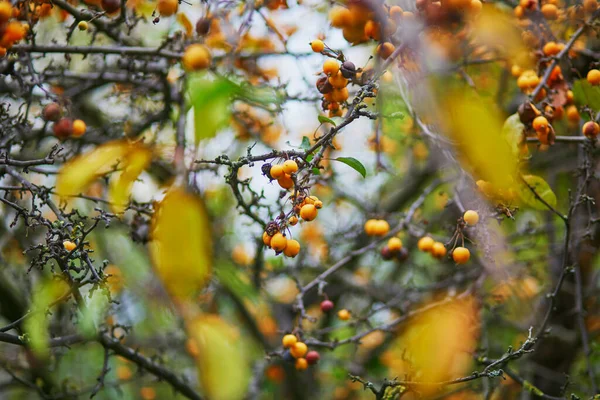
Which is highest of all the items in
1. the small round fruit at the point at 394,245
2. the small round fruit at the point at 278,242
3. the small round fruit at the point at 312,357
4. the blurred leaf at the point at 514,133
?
the small round fruit at the point at 394,245

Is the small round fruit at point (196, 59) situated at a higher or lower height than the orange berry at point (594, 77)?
lower

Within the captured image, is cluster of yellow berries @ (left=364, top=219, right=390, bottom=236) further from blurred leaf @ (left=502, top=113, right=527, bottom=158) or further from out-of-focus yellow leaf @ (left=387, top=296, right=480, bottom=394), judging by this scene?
blurred leaf @ (left=502, top=113, right=527, bottom=158)

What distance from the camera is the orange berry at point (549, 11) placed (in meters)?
2.73

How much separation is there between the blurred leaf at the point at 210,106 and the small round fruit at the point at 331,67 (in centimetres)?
108

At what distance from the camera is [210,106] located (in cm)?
96

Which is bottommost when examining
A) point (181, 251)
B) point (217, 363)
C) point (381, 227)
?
point (217, 363)

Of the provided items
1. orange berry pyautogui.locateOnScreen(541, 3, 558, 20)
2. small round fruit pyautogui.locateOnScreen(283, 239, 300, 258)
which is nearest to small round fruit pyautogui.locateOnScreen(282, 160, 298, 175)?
small round fruit pyautogui.locateOnScreen(283, 239, 300, 258)

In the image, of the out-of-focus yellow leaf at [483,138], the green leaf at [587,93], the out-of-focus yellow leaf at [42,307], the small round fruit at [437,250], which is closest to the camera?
the out-of-focus yellow leaf at [483,138]

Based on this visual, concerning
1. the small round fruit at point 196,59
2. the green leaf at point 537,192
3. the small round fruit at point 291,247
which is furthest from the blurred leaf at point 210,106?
the green leaf at point 537,192

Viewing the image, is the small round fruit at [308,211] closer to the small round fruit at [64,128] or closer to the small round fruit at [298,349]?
the small round fruit at [298,349]

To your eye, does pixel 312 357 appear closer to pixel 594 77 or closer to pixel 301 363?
pixel 301 363

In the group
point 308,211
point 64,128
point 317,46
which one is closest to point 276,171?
point 308,211

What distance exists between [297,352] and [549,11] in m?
2.18

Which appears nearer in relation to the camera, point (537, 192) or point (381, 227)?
point (537, 192)
